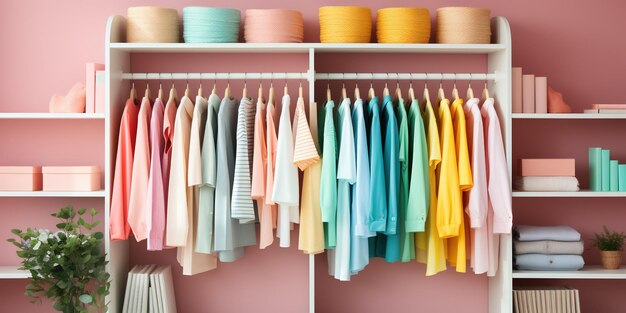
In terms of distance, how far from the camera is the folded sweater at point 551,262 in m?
3.95

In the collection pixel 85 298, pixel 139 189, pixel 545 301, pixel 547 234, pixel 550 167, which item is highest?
pixel 550 167

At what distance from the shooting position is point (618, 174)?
3990 millimetres

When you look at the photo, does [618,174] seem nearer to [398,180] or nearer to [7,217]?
[398,180]

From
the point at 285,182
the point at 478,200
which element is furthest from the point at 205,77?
the point at 478,200

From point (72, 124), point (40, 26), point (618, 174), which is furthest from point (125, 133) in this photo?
point (618, 174)

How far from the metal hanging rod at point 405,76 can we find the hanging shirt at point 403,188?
0.19 metres

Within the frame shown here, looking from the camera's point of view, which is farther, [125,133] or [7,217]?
[7,217]

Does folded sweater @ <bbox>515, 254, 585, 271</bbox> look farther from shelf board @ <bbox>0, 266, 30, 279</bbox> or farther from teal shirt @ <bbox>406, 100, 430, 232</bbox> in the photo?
shelf board @ <bbox>0, 266, 30, 279</bbox>

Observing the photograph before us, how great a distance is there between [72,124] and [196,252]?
43.9 inches

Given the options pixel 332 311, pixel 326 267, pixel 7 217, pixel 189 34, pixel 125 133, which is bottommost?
pixel 332 311

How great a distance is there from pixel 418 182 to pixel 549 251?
33.8 inches

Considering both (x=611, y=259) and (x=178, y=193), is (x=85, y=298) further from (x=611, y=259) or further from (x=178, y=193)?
(x=611, y=259)

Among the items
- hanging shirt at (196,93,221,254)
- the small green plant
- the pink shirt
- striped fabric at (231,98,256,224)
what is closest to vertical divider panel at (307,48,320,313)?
striped fabric at (231,98,256,224)

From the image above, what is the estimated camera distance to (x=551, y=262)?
3.96 m
